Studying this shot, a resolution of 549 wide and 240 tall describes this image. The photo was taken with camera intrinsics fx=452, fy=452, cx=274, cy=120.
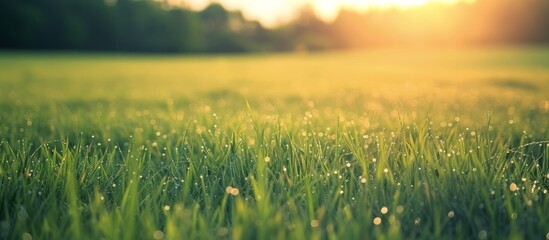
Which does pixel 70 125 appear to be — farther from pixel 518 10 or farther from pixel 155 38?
pixel 155 38

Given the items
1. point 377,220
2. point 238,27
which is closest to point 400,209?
point 377,220

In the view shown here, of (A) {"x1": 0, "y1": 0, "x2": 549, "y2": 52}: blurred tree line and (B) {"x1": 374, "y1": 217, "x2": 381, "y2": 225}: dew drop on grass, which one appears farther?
(A) {"x1": 0, "y1": 0, "x2": 549, "y2": 52}: blurred tree line

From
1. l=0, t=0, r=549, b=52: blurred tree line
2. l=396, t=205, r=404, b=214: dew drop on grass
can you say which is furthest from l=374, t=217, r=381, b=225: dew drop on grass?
l=0, t=0, r=549, b=52: blurred tree line

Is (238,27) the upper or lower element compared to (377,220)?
lower

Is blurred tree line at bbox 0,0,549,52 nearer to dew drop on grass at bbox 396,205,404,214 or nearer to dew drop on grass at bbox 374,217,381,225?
dew drop on grass at bbox 396,205,404,214

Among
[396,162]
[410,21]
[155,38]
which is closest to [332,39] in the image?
[410,21]

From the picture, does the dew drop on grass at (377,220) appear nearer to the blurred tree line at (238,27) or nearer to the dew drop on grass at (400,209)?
the dew drop on grass at (400,209)

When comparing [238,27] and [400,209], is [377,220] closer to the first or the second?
[400,209]

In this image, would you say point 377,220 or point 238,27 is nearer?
point 377,220
